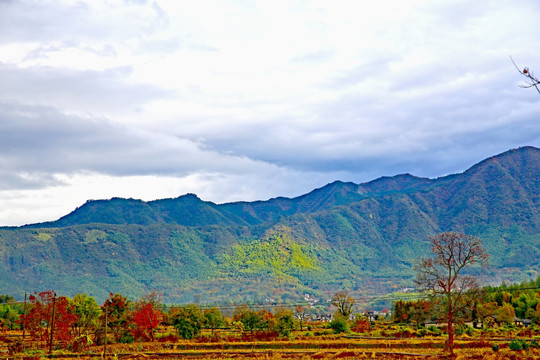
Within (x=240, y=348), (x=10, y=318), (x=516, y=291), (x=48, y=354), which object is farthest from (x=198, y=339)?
(x=516, y=291)

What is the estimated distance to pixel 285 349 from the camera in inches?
2141

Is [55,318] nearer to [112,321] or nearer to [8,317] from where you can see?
[112,321]

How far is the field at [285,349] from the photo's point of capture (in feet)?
152

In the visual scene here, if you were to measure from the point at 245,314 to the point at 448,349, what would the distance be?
3794 centimetres

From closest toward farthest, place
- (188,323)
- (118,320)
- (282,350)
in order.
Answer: (282,350), (118,320), (188,323)

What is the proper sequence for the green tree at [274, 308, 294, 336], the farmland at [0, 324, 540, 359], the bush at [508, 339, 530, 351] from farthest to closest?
1. the green tree at [274, 308, 294, 336]
2. the farmland at [0, 324, 540, 359]
3. the bush at [508, 339, 530, 351]

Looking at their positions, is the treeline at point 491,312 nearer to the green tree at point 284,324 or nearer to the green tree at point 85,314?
the green tree at point 284,324

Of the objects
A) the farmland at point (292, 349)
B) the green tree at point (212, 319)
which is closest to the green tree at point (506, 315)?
the farmland at point (292, 349)

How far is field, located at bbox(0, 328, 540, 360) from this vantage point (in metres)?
46.2

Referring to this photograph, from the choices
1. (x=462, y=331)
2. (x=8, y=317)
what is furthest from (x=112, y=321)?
(x=462, y=331)

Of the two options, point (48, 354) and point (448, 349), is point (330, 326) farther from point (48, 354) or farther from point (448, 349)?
point (48, 354)

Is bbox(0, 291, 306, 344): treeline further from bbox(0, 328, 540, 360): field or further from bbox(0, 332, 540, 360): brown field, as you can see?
bbox(0, 332, 540, 360): brown field

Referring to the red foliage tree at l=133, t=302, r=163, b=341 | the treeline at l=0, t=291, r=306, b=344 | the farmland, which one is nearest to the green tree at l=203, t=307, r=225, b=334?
the treeline at l=0, t=291, r=306, b=344

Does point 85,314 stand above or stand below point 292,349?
above
